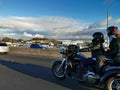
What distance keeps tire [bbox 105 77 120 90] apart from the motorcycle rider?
0.47 meters

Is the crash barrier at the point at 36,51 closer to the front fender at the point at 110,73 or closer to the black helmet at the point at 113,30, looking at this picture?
the black helmet at the point at 113,30

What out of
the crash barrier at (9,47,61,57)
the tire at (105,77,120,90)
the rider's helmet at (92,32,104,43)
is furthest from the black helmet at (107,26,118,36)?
the crash barrier at (9,47,61,57)

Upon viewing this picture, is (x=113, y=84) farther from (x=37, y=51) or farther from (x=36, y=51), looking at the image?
(x=36, y=51)

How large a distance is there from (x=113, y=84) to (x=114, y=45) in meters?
1.09

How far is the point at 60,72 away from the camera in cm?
920

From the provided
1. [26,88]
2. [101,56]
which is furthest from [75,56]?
[26,88]

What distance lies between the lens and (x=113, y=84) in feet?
21.7

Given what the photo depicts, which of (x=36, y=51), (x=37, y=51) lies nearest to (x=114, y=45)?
(x=37, y=51)

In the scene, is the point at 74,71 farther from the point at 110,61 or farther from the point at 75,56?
the point at 110,61

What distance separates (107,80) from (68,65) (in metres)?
2.08

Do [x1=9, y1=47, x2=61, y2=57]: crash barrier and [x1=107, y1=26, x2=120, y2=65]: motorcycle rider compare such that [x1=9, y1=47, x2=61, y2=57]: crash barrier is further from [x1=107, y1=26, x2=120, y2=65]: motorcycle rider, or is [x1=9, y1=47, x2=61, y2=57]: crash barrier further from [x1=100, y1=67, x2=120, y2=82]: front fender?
[x1=100, y1=67, x2=120, y2=82]: front fender

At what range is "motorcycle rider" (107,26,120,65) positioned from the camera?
6684mm

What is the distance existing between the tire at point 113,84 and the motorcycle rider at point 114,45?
473 mm

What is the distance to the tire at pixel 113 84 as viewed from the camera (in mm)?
6504
